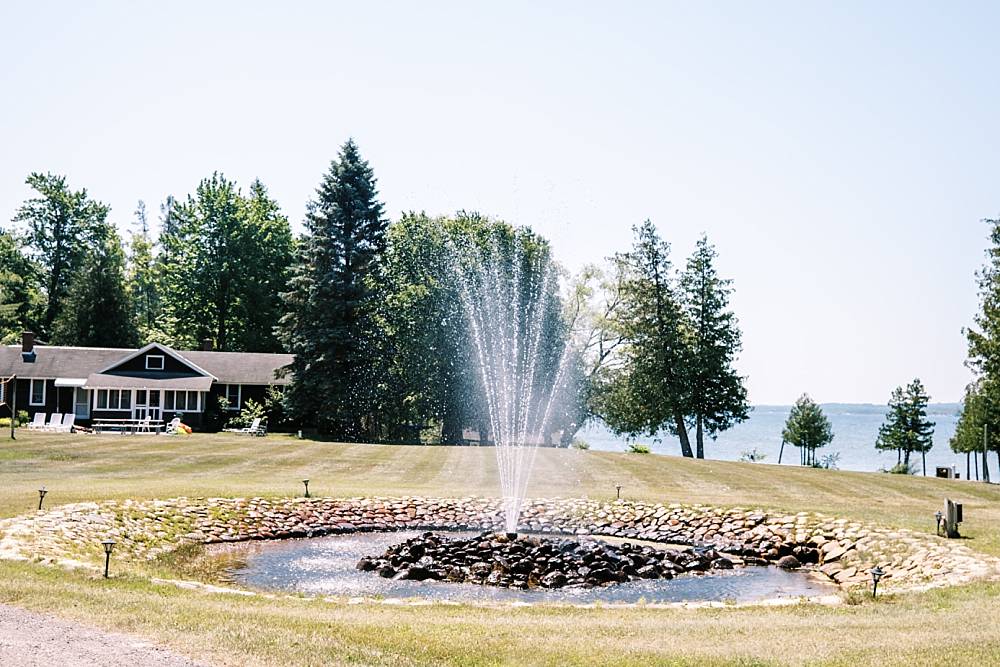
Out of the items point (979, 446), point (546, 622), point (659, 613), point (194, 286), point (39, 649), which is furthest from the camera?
point (194, 286)

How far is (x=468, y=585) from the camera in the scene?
45.4 ft

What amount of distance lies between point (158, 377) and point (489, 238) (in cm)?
1894

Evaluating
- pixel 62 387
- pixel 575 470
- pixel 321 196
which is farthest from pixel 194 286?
pixel 575 470

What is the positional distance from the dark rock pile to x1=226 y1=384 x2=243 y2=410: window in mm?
32482

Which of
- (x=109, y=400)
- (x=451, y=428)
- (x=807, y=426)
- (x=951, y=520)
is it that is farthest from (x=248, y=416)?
(x=807, y=426)

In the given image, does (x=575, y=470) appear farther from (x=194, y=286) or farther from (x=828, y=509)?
(x=194, y=286)

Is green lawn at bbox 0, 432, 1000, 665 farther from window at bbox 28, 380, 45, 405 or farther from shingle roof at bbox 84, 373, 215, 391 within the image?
window at bbox 28, 380, 45, 405

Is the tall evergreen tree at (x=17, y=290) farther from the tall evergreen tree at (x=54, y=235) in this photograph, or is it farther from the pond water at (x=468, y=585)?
the pond water at (x=468, y=585)

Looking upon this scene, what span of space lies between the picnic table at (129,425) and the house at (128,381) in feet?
3.06

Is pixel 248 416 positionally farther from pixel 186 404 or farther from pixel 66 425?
pixel 66 425

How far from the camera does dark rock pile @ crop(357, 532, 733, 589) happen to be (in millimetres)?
14227

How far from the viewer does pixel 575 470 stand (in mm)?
26734

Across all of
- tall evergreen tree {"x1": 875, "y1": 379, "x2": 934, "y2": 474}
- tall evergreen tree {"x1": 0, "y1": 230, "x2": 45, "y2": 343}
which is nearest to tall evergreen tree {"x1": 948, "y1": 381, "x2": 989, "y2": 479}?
tall evergreen tree {"x1": 875, "y1": 379, "x2": 934, "y2": 474}

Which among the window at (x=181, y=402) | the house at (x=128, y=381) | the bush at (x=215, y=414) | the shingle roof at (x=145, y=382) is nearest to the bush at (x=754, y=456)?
the house at (x=128, y=381)
